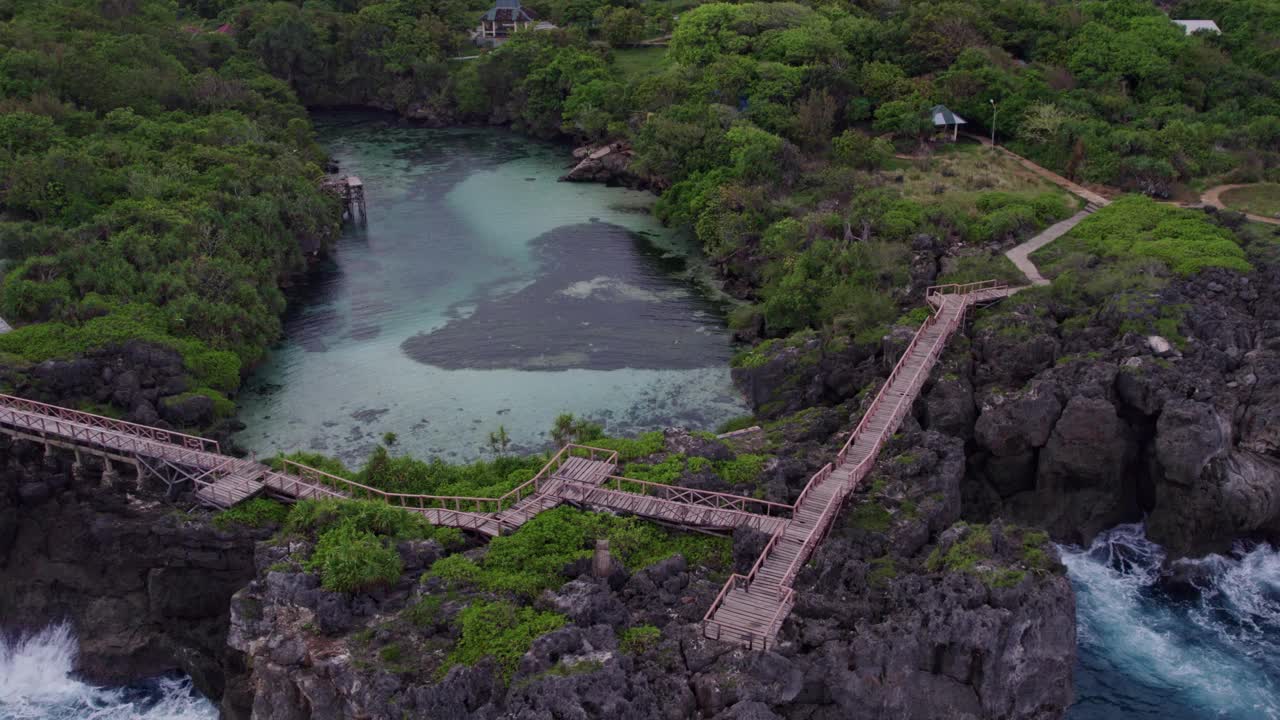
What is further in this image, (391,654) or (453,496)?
(453,496)

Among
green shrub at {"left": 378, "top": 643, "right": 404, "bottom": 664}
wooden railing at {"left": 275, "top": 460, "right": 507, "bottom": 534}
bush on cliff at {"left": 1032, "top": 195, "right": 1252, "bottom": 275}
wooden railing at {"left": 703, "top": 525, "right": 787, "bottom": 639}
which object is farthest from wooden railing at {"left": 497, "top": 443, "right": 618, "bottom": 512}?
bush on cliff at {"left": 1032, "top": 195, "right": 1252, "bottom": 275}

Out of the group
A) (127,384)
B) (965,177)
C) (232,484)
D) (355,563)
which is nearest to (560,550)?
(355,563)

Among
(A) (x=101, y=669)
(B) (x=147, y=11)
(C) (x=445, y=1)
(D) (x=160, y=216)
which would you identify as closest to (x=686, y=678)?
(A) (x=101, y=669)

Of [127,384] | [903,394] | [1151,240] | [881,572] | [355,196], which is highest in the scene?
[1151,240]

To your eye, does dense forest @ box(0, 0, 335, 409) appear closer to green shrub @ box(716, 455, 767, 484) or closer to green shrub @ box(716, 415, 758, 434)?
green shrub @ box(716, 415, 758, 434)

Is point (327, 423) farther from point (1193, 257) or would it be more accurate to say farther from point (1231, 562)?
point (1193, 257)

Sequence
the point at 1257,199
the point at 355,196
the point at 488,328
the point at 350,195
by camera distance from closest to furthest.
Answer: the point at 488,328
the point at 1257,199
the point at 350,195
the point at 355,196

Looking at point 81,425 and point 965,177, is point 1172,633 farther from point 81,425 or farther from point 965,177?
point 81,425
